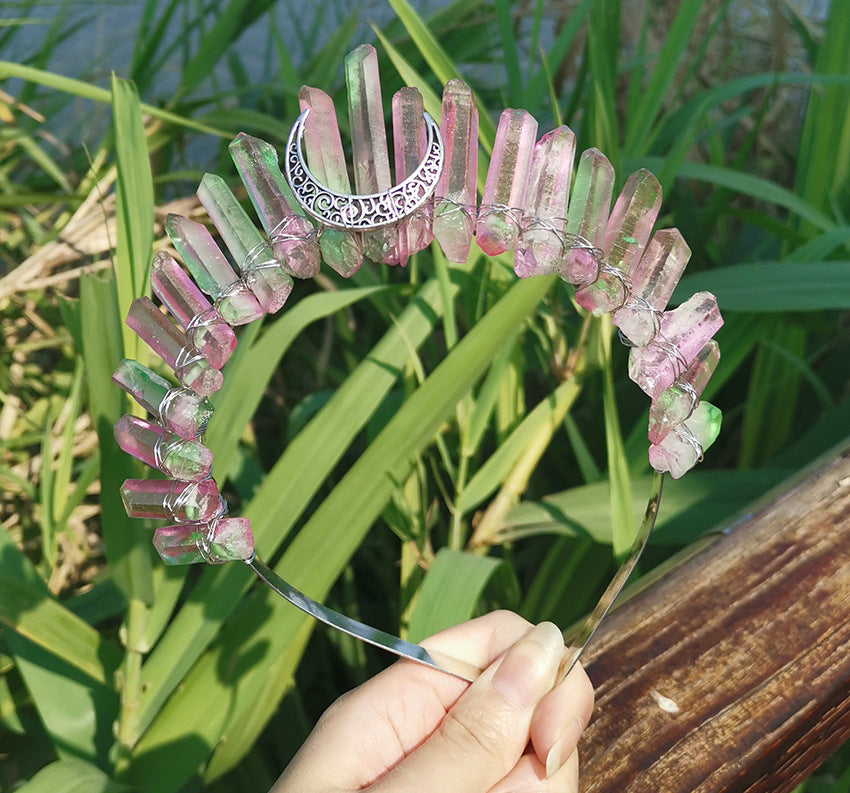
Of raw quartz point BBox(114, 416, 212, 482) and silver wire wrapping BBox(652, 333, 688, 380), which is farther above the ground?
raw quartz point BBox(114, 416, 212, 482)

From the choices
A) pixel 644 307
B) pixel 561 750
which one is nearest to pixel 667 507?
pixel 644 307

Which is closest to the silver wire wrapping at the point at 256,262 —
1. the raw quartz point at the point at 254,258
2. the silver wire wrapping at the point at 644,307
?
the raw quartz point at the point at 254,258

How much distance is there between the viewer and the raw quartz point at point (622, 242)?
53cm

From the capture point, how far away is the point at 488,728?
45cm

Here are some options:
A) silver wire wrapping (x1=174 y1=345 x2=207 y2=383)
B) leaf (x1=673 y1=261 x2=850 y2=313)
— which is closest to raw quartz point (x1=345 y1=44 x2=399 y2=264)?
silver wire wrapping (x1=174 y1=345 x2=207 y2=383)

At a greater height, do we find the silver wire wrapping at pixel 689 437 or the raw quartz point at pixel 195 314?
the raw quartz point at pixel 195 314

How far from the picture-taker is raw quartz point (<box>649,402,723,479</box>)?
Answer: 0.56 meters

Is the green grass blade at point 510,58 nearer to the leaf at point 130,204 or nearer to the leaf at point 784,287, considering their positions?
the leaf at point 784,287

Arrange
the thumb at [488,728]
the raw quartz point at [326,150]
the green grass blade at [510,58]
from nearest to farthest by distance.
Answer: the thumb at [488,728], the raw quartz point at [326,150], the green grass blade at [510,58]

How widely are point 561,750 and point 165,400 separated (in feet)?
0.93

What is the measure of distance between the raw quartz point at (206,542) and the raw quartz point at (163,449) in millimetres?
30

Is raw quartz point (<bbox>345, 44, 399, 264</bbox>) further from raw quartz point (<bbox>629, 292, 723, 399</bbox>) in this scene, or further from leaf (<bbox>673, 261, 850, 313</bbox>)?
leaf (<bbox>673, 261, 850, 313</bbox>)

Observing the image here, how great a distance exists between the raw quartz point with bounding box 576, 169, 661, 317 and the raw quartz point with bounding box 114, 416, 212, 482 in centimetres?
24

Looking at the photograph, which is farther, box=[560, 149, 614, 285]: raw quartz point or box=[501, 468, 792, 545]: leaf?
box=[501, 468, 792, 545]: leaf
